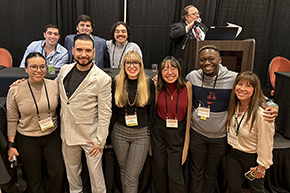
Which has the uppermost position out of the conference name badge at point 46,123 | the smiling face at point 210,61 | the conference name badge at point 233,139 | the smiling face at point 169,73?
the smiling face at point 210,61

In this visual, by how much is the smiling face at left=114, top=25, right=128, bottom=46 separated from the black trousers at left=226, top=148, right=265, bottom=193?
179 centimetres

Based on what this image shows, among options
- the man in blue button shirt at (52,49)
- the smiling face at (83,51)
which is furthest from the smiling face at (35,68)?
the man in blue button shirt at (52,49)

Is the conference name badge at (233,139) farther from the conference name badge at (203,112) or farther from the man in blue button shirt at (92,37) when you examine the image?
the man in blue button shirt at (92,37)

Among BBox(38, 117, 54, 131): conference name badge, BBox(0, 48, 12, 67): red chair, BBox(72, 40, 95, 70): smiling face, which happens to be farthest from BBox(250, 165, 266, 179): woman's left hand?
BBox(0, 48, 12, 67): red chair

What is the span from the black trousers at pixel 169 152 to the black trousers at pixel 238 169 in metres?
0.44

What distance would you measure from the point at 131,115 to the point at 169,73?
19.5 inches

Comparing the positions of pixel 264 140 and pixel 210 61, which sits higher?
pixel 210 61

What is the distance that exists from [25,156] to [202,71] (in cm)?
176

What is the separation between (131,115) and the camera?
191 cm

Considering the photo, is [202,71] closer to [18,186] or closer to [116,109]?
[116,109]

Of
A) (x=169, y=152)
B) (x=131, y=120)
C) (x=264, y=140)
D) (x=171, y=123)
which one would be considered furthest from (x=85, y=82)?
(x=264, y=140)

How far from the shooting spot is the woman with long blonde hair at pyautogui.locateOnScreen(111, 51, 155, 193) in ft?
6.13

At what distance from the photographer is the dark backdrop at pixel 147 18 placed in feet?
11.7

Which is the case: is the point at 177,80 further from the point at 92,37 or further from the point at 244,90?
the point at 92,37
